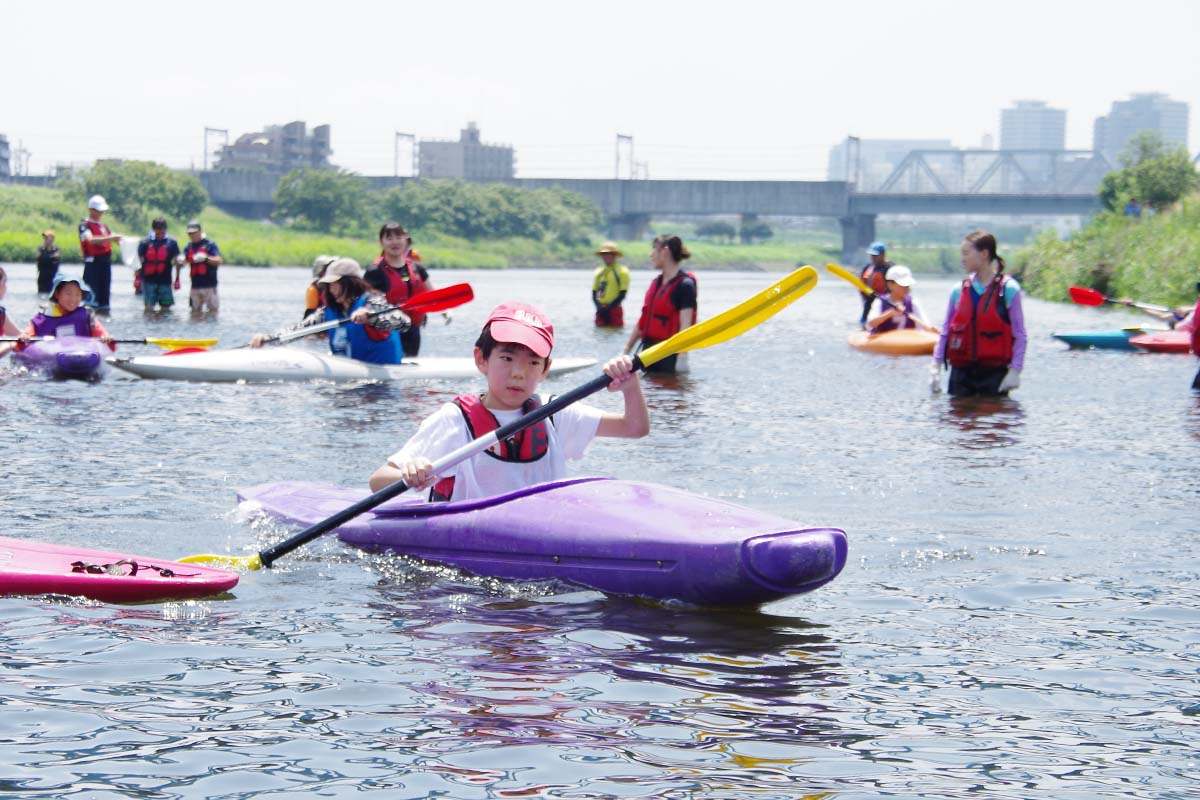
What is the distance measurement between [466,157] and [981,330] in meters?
141

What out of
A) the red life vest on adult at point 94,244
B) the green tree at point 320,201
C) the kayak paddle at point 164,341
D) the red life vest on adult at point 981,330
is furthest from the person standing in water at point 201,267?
the green tree at point 320,201

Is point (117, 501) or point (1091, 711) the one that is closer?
point (1091, 711)

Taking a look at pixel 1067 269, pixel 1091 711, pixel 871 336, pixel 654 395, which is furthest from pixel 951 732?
pixel 1067 269

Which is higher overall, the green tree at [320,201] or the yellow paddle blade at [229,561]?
the green tree at [320,201]

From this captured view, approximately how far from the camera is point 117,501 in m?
7.75

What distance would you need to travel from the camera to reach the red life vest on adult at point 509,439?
5836 millimetres

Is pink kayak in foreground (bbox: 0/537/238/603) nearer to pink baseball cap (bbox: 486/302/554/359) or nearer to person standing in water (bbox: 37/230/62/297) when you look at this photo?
pink baseball cap (bbox: 486/302/554/359)

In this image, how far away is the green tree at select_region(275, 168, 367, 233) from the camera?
86000 millimetres

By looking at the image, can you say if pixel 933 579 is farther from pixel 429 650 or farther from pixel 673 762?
pixel 673 762

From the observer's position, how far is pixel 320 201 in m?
86.0

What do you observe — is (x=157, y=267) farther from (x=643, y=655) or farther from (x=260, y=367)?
(x=643, y=655)

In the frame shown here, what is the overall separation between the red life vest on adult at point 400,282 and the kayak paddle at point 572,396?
7.39 m

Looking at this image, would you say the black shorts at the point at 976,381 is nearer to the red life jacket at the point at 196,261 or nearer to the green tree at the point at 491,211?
the red life jacket at the point at 196,261

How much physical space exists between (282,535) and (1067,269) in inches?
1351
